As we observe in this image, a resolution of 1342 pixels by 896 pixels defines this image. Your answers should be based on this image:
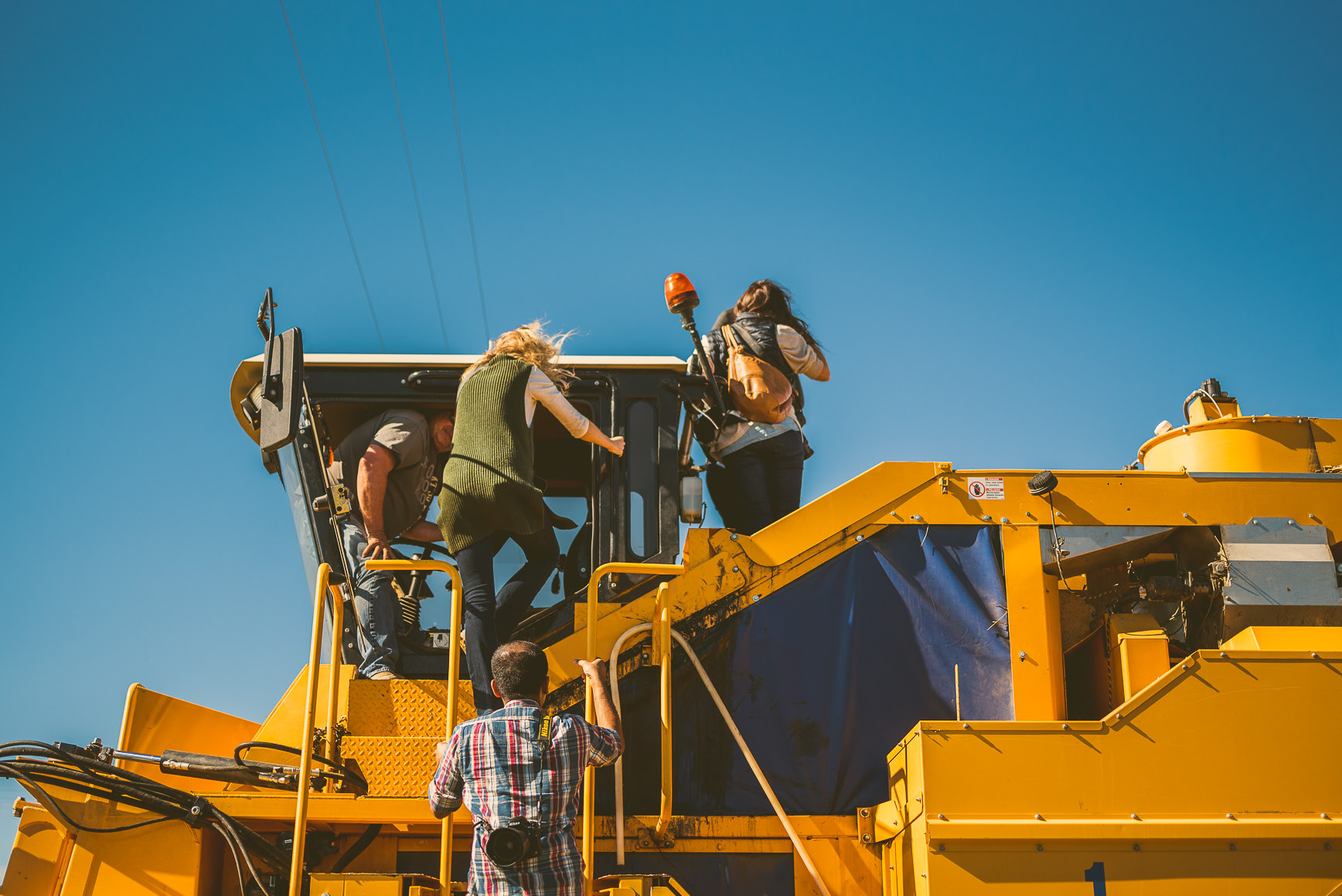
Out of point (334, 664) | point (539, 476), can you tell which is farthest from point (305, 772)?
point (539, 476)

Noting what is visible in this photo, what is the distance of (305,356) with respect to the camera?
5227 mm

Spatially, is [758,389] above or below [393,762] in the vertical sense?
above

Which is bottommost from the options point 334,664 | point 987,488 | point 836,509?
point 334,664

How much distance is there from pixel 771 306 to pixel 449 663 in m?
2.73

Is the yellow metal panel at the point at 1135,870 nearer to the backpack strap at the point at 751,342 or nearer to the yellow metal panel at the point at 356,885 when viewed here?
the yellow metal panel at the point at 356,885

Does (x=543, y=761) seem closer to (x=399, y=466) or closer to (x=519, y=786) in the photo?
(x=519, y=786)

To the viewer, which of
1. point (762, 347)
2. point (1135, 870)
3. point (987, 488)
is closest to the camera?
point (1135, 870)

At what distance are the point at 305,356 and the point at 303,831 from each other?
229 centimetres

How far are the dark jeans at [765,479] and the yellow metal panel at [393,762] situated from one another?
6.38ft

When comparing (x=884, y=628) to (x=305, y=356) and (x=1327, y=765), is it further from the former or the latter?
(x=305, y=356)

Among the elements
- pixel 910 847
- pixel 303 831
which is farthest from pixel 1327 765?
pixel 303 831

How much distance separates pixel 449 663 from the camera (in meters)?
4.36

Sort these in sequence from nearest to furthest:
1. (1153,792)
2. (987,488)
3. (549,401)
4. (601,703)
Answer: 1. (601,703)
2. (1153,792)
3. (549,401)
4. (987,488)

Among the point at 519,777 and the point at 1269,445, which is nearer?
the point at 519,777
